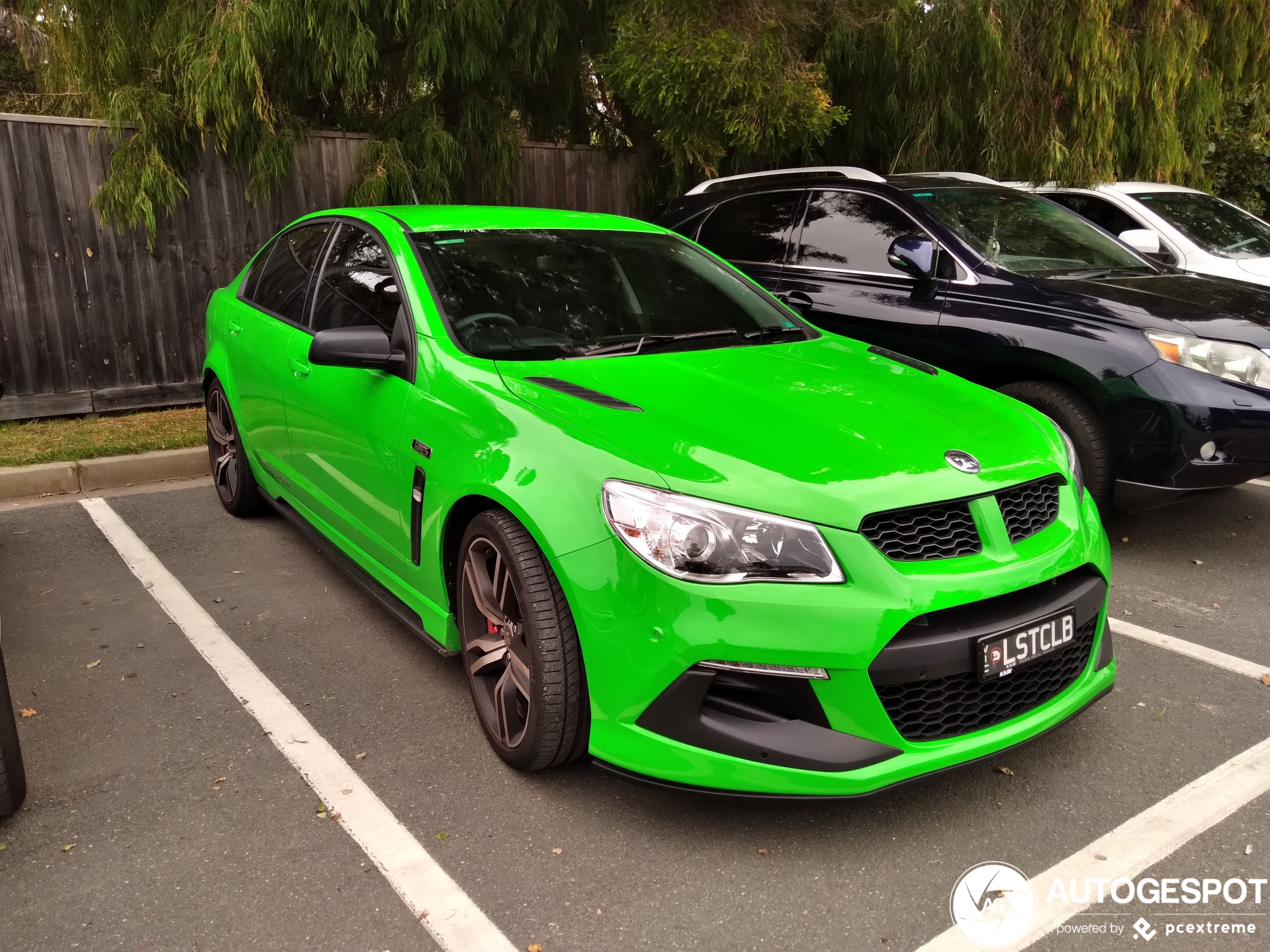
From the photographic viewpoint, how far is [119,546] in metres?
5.03

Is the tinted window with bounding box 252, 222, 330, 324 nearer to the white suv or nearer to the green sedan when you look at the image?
the green sedan

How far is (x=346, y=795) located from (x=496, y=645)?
60cm

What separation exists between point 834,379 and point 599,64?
16.6 ft

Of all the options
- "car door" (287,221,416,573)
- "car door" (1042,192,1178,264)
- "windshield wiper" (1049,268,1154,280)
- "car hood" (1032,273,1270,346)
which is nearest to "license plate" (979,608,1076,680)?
"car door" (287,221,416,573)

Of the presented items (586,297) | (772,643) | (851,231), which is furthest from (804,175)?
(772,643)

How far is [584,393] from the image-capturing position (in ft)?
10.0

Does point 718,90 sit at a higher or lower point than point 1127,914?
higher

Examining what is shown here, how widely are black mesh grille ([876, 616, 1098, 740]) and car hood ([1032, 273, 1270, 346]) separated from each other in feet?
7.92

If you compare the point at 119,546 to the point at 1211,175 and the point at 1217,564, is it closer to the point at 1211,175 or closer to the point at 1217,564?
the point at 1217,564

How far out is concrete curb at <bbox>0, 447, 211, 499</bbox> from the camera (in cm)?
579

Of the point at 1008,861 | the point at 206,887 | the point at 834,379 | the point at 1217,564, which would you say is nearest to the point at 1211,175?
the point at 1217,564

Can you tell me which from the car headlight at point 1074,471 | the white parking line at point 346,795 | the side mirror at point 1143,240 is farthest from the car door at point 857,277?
the white parking line at point 346,795

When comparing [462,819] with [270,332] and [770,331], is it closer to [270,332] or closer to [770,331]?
[770,331]

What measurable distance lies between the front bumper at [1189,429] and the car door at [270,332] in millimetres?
3691
